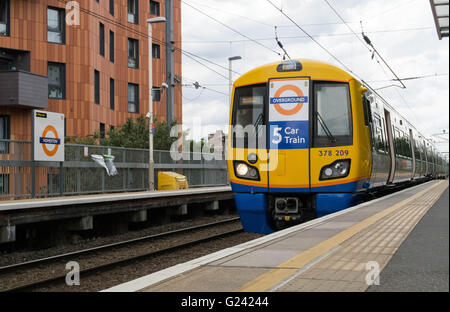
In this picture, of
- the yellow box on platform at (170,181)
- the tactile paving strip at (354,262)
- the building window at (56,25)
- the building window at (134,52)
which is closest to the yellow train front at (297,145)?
the tactile paving strip at (354,262)

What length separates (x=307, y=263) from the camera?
5.06 metres

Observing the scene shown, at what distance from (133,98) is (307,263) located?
32.0 m

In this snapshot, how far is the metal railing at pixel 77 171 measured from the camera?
14492 mm

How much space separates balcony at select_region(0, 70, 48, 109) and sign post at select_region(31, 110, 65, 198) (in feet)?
32.3

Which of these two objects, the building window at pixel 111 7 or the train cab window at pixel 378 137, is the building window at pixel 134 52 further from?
the train cab window at pixel 378 137

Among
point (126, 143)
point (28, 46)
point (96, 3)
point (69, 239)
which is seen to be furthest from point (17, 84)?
point (69, 239)

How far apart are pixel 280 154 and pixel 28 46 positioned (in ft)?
65.4

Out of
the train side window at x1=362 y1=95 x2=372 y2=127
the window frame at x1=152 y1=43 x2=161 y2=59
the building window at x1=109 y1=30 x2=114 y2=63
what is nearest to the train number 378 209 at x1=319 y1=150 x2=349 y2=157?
the train side window at x1=362 y1=95 x2=372 y2=127

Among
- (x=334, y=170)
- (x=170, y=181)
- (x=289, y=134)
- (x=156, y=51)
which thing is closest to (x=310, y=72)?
(x=289, y=134)

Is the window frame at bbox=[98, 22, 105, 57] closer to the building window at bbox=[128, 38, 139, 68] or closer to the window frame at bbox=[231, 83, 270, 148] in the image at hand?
the building window at bbox=[128, 38, 139, 68]

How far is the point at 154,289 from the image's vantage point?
13.8ft

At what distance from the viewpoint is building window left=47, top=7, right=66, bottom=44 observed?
→ 27.2m

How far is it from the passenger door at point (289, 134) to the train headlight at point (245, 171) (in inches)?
11.3
